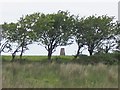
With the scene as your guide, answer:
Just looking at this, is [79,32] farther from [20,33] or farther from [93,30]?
[20,33]

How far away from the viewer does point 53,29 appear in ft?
125

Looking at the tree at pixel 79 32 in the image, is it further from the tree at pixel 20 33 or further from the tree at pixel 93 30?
the tree at pixel 20 33

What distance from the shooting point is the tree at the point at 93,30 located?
127 ft

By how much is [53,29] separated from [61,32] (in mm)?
1139

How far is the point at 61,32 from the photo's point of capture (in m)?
38.5

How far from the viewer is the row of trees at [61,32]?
120 feet

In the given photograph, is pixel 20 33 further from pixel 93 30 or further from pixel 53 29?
pixel 93 30

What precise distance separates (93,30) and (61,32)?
4.42m

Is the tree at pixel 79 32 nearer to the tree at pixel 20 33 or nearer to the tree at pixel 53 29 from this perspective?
the tree at pixel 53 29

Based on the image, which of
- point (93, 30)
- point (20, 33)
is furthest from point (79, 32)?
point (20, 33)

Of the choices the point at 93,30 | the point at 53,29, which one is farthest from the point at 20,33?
the point at 93,30

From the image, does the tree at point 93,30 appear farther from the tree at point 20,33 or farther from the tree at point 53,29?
the tree at point 20,33

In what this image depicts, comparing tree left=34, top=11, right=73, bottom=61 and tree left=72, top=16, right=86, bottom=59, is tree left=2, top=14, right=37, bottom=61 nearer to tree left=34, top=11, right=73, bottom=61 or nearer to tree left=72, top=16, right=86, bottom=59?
tree left=34, top=11, right=73, bottom=61

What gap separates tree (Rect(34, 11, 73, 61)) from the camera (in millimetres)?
37031
